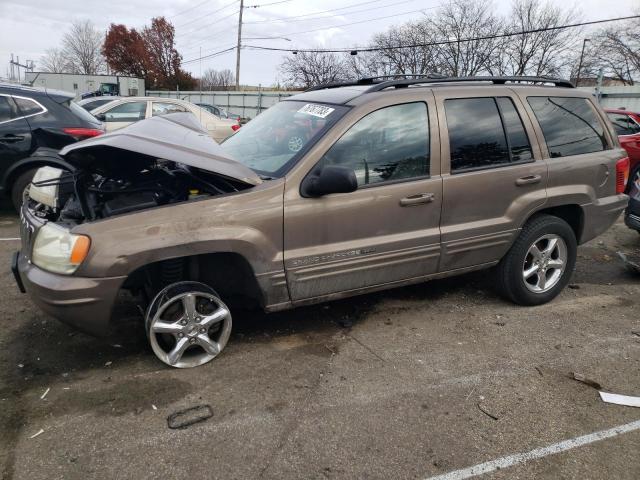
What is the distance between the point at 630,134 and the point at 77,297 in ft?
33.9

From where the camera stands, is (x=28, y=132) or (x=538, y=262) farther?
(x=28, y=132)

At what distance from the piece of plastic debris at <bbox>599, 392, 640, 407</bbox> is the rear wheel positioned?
2.42m

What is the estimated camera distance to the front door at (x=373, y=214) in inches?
129

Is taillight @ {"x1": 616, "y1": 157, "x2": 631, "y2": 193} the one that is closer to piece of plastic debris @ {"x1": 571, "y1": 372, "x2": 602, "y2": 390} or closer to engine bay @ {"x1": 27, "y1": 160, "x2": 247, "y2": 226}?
piece of plastic debris @ {"x1": 571, "y1": 372, "x2": 602, "y2": 390}

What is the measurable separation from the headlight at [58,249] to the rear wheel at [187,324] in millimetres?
528

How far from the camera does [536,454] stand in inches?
99.5

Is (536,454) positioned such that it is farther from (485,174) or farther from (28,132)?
(28,132)

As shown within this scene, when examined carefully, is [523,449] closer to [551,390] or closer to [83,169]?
[551,390]

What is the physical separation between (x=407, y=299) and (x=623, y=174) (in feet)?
7.49

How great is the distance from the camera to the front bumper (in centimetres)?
283

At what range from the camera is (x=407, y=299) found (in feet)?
14.6

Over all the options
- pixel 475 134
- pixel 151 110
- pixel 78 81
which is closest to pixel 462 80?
pixel 475 134

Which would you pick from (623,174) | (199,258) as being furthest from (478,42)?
(199,258)

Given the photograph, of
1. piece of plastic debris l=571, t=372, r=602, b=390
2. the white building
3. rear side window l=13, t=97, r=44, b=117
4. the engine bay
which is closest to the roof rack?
the engine bay
